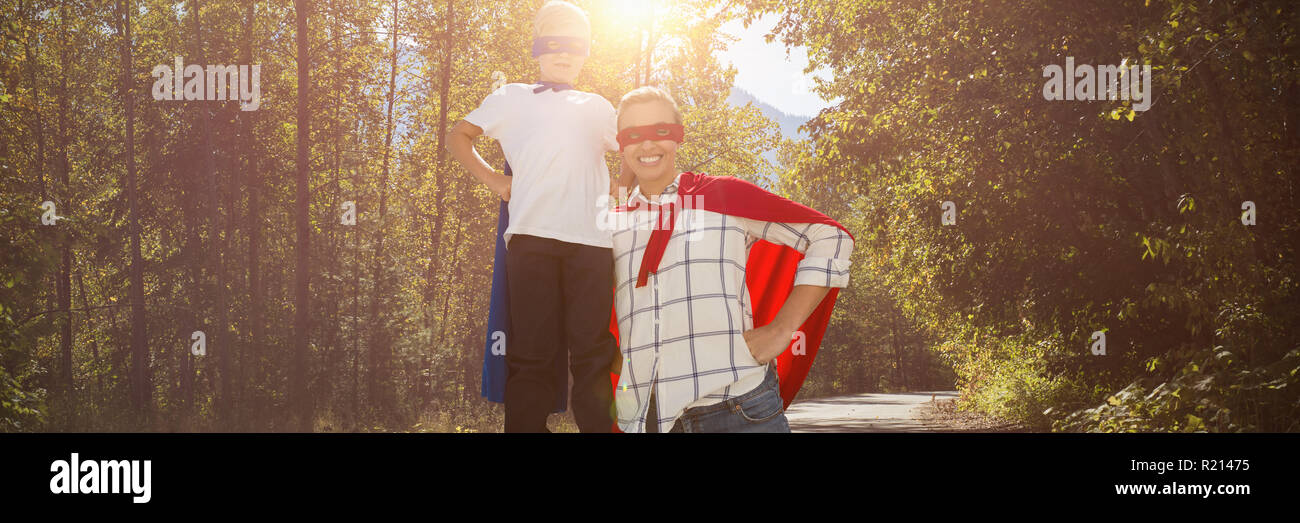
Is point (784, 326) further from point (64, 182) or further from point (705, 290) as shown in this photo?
point (64, 182)

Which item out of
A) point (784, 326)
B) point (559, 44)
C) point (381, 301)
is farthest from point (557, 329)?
point (381, 301)

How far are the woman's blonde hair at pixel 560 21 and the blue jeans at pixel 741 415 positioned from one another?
1.67m

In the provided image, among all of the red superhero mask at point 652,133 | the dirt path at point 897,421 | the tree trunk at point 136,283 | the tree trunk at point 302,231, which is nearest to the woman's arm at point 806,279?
the red superhero mask at point 652,133

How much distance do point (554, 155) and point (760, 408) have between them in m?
1.26

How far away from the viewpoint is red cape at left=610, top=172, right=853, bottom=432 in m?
2.69

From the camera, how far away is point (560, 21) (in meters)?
3.50

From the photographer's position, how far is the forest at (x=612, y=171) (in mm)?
9094

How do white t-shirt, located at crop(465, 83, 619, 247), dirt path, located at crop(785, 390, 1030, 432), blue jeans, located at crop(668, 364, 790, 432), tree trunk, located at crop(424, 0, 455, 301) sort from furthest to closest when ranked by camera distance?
tree trunk, located at crop(424, 0, 455, 301) < dirt path, located at crop(785, 390, 1030, 432) < white t-shirt, located at crop(465, 83, 619, 247) < blue jeans, located at crop(668, 364, 790, 432)

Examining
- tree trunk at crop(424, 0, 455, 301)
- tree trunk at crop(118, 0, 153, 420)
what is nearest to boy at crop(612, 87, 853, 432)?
tree trunk at crop(424, 0, 455, 301)

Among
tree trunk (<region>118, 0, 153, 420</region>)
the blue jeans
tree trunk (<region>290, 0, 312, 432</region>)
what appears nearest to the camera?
the blue jeans

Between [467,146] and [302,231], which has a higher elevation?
[302,231]

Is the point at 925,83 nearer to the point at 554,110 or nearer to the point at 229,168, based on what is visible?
the point at 554,110

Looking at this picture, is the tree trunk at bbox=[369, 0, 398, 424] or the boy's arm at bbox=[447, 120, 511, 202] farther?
the tree trunk at bbox=[369, 0, 398, 424]

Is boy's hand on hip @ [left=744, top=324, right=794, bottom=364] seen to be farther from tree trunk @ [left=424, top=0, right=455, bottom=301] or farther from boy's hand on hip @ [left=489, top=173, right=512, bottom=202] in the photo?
tree trunk @ [left=424, top=0, right=455, bottom=301]
